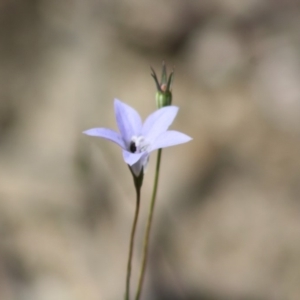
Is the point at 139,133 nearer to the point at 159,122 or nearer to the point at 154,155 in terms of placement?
the point at 159,122

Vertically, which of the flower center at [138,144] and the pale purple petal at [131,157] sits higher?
the flower center at [138,144]

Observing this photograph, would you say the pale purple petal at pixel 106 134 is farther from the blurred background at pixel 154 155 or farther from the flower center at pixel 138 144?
the blurred background at pixel 154 155

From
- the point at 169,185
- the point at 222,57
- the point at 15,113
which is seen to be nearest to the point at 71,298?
the point at 169,185

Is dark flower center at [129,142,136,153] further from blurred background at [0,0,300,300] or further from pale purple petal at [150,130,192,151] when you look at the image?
blurred background at [0,0,300,300]

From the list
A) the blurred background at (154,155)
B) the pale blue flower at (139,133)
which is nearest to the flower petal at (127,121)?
the pale blue flower at (139,133)

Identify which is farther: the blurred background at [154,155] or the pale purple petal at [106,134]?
the blurred background at [154,155]

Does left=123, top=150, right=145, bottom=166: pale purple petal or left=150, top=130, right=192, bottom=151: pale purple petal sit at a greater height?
left=150, top=130, right=192, bottom=151: pale purple petal

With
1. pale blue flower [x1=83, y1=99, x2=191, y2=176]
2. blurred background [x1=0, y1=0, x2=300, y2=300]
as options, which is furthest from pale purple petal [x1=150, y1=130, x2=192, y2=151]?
blurred background [x1=0, y1=0, x2=300, y2=300]
